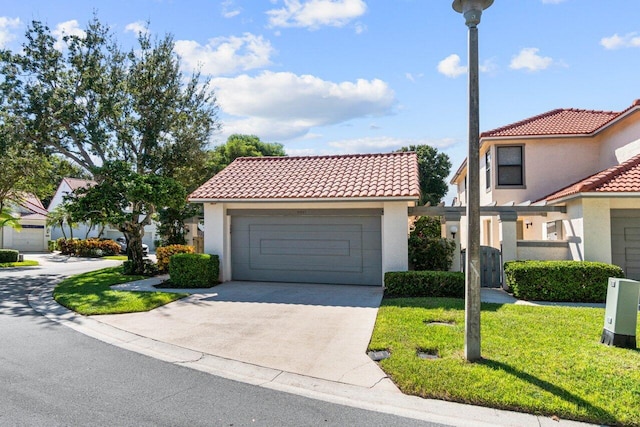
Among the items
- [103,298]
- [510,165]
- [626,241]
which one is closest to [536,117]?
[510,165]

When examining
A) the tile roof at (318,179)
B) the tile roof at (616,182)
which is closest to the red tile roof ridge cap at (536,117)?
the tile roof at (318,179)

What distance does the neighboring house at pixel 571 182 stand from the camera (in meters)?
10.9

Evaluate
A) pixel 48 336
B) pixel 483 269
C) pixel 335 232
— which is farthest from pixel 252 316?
pixel 483 269

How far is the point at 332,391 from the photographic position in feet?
15.9

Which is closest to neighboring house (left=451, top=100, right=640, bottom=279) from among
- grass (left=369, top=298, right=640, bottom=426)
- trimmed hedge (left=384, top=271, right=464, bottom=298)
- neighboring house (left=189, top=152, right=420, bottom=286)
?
trimmed hedge (left=384, top=271, right=464, bottom=298)

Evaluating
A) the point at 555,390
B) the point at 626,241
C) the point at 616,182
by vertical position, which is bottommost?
the point at 555,390

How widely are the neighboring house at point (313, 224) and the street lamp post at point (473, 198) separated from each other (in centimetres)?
589

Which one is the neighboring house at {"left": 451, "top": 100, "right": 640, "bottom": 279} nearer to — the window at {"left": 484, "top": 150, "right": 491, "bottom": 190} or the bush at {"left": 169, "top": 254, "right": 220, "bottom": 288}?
the window at {"left": 484, "top": 150, "right": 491, "bottom": 190}

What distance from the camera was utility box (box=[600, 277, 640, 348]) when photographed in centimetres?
597

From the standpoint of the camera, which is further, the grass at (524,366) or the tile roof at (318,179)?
the tile roof at (318,179)

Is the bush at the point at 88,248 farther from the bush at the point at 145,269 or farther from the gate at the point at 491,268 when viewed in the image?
the gate at the point at 491,268

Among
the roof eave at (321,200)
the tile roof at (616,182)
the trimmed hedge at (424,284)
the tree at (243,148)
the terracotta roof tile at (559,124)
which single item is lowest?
the trimmed hedge at (424,284)

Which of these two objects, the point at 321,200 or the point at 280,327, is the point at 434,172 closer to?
the point at 321,200

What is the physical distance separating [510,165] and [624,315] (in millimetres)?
10979
